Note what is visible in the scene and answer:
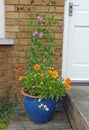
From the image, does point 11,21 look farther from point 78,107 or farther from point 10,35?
point 78,107

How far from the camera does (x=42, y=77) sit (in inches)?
118

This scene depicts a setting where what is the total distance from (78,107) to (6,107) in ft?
4.10

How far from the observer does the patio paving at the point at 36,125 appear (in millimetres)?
2975

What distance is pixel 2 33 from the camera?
11.6 feet

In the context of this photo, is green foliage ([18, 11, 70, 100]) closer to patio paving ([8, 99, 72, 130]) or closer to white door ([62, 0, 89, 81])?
white door ([62, 0, 89, 81])

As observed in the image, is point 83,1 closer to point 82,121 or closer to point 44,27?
point 44,27

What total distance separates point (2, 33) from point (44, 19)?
Answer: 0.67 meters

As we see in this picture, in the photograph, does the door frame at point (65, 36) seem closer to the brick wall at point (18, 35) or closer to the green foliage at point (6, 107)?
the brick wall at point (18, 35)

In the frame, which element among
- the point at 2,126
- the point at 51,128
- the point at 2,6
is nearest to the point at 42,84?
the point at 51,128

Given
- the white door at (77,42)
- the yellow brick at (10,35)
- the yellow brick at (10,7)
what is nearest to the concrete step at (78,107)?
the white door at (77,42)

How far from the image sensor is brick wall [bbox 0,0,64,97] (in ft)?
11.2

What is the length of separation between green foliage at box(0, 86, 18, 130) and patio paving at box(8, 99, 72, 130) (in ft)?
0.33

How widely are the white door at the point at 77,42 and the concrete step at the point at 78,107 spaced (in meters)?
0.34

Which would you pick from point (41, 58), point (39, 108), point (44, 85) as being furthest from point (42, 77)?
point (41, 58)
